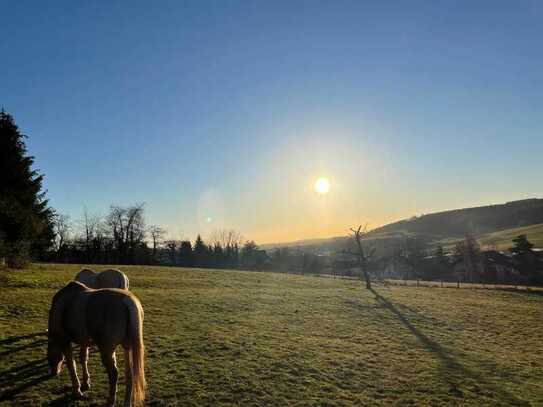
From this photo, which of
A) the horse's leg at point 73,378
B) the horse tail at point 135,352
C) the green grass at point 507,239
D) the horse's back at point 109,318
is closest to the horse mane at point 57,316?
the horse's leg at point 73,378

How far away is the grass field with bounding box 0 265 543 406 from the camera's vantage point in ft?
32.0

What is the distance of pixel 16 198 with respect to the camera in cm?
2825

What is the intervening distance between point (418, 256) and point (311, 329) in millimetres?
94796

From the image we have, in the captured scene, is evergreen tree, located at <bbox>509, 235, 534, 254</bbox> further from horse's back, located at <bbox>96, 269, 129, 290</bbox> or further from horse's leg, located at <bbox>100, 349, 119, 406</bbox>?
horse's leg, located at <bbox>100, 349, 119, 406</bbox>

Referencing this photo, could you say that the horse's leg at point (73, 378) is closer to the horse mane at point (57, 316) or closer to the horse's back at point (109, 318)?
the horse mane at point (57, 316)

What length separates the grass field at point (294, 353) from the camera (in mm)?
9766

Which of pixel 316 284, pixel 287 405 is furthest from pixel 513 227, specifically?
pixel 287 405

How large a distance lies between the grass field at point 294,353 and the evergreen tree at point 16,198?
2.84 m

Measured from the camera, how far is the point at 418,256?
341 feet

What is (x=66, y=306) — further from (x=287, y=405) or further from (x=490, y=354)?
(x=490, y=354)

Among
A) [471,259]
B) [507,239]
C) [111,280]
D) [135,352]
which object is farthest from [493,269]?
[135,352]

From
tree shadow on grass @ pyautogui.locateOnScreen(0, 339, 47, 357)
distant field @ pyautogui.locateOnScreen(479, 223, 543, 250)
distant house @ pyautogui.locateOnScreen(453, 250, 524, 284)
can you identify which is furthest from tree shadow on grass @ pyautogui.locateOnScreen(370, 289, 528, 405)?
distant field @ pyautogui.locateOnScreen(479, 223, 543, 250)

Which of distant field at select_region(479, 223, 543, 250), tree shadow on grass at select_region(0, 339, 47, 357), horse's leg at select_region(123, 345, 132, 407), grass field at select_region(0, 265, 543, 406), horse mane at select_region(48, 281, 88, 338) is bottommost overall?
grass field at select_region(0, 265, 543, 406)

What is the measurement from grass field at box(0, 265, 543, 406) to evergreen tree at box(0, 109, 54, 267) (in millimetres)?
2844
